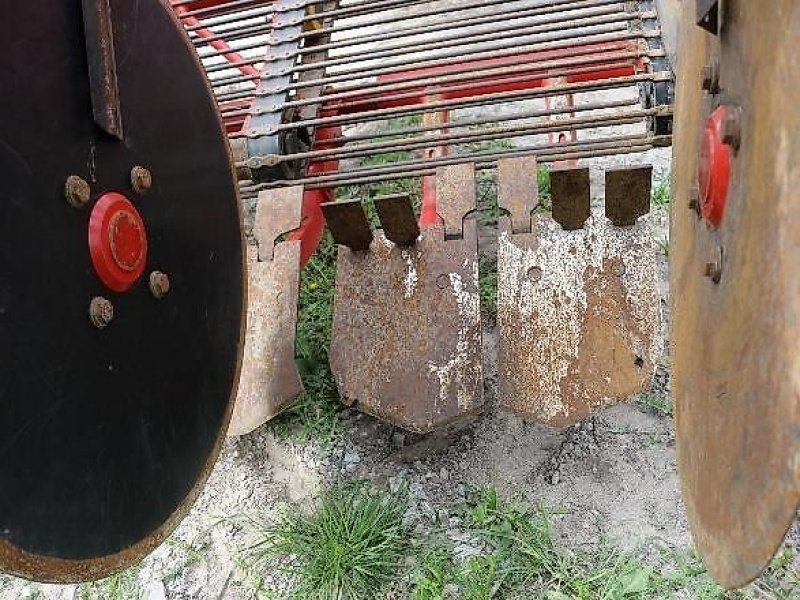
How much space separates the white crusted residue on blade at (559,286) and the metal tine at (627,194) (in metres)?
0.03

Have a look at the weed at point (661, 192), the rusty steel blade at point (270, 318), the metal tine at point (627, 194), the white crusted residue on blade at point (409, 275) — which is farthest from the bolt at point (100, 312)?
the weed at point (661, 192)

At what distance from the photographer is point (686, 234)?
1.46 meters

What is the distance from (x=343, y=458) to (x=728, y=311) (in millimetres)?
1220

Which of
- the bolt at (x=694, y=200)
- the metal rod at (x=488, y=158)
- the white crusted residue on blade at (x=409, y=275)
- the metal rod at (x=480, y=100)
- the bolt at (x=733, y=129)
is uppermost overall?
the bolt at (x=733, y=129)

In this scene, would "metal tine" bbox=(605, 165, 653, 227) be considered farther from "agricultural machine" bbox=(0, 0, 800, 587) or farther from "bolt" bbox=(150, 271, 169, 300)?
"bolt" bbox=(150, 271, 169, 300)

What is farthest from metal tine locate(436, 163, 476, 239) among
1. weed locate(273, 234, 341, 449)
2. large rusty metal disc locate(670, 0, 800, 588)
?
large rusty metal disc locate(670, 0, 800, 588)

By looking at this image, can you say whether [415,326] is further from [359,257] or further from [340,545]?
[340,545]

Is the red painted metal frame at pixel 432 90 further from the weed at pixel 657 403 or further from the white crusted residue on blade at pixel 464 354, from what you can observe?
the weed at pixel 657 403

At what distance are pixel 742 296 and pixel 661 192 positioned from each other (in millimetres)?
1701

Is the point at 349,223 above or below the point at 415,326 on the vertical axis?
above

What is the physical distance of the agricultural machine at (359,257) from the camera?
107 cm

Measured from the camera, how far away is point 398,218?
1981 mm

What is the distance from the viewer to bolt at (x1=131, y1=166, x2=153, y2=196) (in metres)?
1.40

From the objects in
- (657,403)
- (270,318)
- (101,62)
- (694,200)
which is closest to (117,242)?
(101,62)
